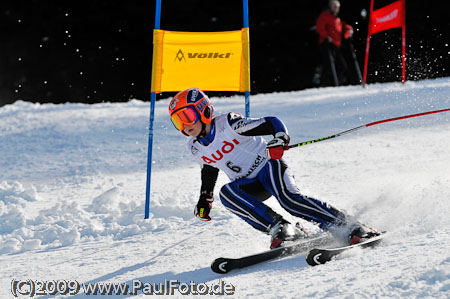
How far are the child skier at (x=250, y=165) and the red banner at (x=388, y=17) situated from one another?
6.53 metres

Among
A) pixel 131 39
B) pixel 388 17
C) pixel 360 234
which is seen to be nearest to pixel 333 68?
pixel 388 17

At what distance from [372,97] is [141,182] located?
14.5 feet

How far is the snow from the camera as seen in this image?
280 centimetres

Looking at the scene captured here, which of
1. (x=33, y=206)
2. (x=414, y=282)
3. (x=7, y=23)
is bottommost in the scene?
(x=33, y=206)

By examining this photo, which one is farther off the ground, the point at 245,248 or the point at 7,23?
the point at 7,23

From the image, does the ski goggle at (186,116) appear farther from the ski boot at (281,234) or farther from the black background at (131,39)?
the black background at (131,39)

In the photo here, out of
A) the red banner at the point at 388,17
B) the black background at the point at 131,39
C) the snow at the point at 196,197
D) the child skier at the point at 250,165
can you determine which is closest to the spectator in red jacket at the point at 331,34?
the red banner at the point at 388,17

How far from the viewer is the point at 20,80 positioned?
16.6 m

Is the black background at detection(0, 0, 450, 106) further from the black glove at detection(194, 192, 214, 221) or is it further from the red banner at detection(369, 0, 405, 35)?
the black glove at detection(194, 192, 214, 221)

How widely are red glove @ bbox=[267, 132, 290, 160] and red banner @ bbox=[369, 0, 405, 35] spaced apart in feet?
21.9

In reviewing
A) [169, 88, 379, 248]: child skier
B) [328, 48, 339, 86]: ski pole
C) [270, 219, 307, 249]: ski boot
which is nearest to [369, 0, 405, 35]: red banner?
[328, 48, 339, 86]: ski pole

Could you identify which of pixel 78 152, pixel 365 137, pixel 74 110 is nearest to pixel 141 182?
pixel 78 152

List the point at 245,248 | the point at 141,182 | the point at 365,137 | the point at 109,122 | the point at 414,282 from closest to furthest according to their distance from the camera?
the point at 414,282 → the point at 245,248 → the point at 141,182 → the point at 365,137 → the point at 109,122

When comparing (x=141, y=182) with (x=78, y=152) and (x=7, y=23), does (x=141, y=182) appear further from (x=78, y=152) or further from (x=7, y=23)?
(x=7, y=23)
